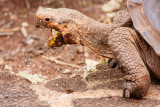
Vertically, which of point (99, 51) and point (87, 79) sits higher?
point (99, 51)

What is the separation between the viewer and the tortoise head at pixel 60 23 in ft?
12.6

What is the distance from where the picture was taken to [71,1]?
8.39m

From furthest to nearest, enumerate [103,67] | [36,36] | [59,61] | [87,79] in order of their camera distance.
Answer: [36,36]
[59,61]
[103,67]
[87,79]

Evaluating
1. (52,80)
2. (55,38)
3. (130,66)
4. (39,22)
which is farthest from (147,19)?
(52,80)

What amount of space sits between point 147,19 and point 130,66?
0.76 metres

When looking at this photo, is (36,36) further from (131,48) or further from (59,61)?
(131,48)

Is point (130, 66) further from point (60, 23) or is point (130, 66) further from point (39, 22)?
point (39, 22)

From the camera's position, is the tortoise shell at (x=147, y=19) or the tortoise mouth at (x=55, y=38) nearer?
the tortoise shell at (x=147, y=19)

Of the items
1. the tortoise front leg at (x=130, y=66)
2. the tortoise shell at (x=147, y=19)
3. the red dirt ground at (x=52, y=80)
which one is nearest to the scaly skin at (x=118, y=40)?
the tortoise front leg at (x=130, y=66)

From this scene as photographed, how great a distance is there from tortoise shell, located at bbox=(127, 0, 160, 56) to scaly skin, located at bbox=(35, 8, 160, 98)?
7.1 inches

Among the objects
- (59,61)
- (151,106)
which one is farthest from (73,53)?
(151,106)

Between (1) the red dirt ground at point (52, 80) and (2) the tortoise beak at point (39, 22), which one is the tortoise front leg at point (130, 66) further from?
(2) the tortoise beak at point (39, 22)

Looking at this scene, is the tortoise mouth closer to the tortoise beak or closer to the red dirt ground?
the tortoise beak

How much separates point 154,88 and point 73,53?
2559 millimetres
